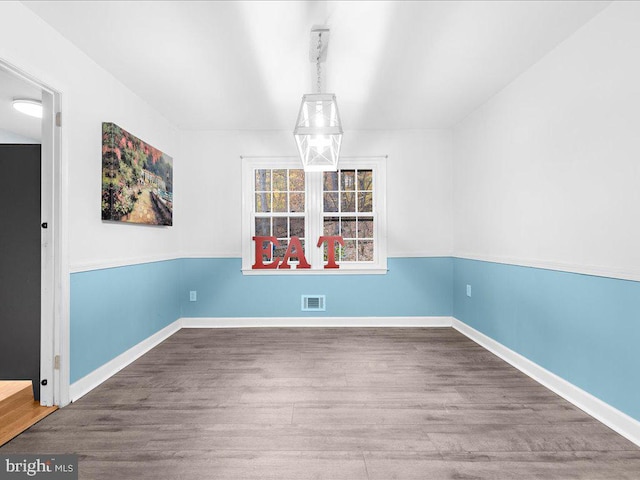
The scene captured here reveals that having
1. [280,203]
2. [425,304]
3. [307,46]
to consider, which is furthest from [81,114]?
[425,304]

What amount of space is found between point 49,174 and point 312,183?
9.08ft

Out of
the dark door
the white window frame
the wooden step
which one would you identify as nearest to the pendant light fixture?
the white window frame

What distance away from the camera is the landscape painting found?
2762 mm

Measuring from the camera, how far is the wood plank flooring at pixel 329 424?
169 cm

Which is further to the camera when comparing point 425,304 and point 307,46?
point 425,304

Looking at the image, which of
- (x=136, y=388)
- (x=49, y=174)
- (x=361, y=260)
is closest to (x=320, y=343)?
(x=361, y=260)

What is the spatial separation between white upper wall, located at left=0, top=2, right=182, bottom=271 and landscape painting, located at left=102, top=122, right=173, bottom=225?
2.8 inches

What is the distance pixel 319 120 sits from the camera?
8.20 feet

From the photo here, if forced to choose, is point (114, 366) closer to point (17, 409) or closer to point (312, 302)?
point (17, 409)

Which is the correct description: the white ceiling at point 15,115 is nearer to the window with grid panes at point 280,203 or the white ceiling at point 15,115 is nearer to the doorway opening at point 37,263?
the doorway opening at point 37,263

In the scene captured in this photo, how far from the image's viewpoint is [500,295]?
3.26 metres

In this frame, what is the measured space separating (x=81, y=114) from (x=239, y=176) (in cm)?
198

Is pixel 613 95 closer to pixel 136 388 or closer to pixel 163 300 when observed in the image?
pixel 136 388

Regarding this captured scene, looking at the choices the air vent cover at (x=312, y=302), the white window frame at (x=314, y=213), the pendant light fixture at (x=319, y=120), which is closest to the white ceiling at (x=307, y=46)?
the pendant light fixture at (x=319, y=120)
